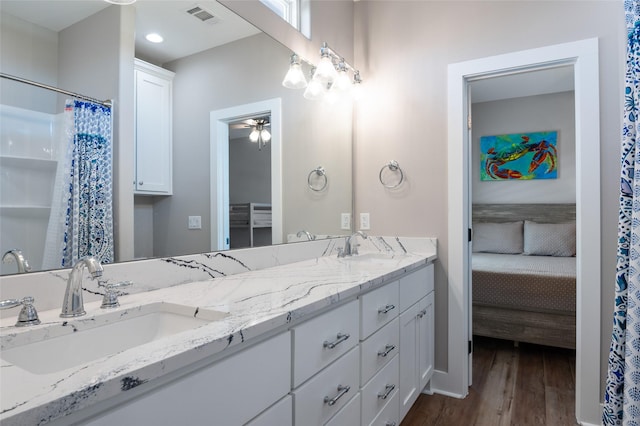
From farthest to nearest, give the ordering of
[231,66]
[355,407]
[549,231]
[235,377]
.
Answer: [549,231], [231,66], [355,407], [235,377]

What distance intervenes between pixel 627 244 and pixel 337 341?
1.32 metres

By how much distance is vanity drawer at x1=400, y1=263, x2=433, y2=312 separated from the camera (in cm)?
172

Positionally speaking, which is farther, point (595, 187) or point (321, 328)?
point (595, 187)

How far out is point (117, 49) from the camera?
114 cm

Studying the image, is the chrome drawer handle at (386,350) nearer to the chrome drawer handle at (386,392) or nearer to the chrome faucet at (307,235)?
the chrome drawer handle at (386,392)

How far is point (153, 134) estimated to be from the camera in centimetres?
124

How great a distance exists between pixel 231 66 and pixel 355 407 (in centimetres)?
143

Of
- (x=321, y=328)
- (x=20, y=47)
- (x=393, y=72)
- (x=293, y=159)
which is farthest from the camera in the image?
(x=393, y=72)

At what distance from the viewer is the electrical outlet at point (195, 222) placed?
1358mm

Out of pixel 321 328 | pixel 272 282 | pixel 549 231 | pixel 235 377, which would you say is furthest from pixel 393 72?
pixel 549 231

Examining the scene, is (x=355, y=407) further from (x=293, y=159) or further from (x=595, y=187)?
(x=595, y=187)

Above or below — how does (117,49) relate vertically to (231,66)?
below

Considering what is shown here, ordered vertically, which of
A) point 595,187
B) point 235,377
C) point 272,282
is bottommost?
point 235,377

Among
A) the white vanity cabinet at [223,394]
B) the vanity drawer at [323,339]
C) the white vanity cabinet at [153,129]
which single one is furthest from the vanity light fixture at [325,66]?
the white vanity cabinet at [223,394]
